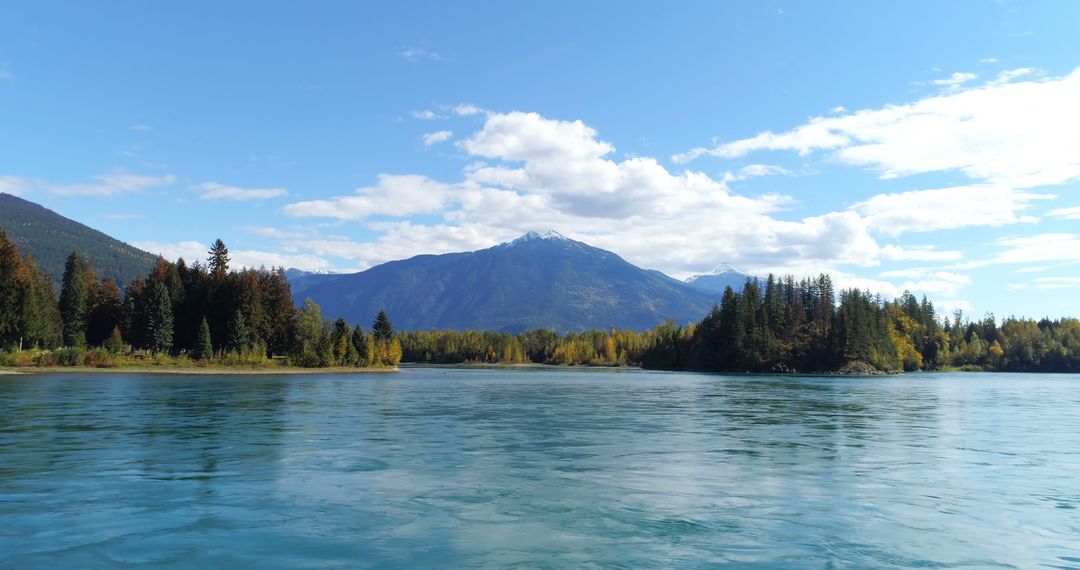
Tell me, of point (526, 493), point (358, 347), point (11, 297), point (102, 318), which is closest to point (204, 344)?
point (102, 318)

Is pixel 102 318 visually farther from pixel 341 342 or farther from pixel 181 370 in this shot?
pixel 341 342

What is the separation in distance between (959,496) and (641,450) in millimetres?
15257

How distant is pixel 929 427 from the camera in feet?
179

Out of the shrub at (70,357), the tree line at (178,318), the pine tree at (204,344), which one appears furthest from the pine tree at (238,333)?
the shrub at (70,357)

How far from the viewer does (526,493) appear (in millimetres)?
27000

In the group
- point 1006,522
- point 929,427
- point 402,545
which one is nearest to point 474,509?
point 402,545

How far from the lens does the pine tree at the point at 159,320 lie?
151375mm

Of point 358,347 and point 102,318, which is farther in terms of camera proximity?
point 358,347

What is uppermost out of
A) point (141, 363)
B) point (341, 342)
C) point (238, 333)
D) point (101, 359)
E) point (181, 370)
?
point (238, 333)

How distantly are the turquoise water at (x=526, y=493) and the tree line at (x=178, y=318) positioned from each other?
103 meters

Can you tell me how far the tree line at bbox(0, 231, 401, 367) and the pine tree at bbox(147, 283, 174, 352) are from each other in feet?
0.66

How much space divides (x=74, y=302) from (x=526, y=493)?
556 ft

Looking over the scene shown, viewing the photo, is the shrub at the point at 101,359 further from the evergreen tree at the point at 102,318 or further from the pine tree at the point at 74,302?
the evergreen tree at the point at 102,318

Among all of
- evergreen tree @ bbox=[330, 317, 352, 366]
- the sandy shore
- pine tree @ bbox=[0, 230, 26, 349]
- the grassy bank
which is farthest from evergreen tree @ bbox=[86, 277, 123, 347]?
evergreen tree @ bbox=[330, 317, 352, 366]
